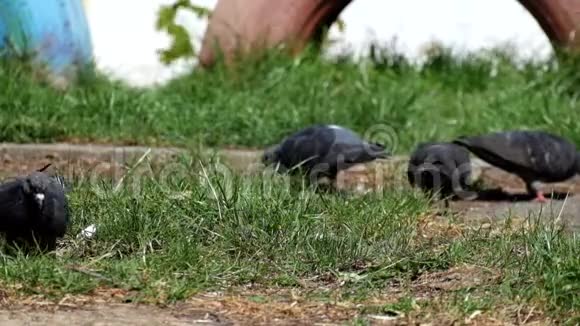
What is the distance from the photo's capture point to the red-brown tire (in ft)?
30.3

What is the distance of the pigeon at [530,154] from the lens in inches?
266

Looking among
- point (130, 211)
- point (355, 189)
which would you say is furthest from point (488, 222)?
point (130, 211)

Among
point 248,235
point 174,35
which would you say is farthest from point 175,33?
point 248,235

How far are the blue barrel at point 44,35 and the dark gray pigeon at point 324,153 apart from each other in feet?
8.87

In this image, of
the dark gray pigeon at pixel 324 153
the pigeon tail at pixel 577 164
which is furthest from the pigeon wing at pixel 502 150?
the dark gray pigeon at pixel 324 153

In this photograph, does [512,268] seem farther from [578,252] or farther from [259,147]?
[259,147]

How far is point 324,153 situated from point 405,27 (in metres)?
3.96

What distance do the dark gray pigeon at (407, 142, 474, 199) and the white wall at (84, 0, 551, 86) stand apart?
3.61m

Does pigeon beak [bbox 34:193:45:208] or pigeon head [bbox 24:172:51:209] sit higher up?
pigeon head [bbox 24:172:51:209]

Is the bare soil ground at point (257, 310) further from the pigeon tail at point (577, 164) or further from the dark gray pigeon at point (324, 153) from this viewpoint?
the pigeon tail at point (577, 164)

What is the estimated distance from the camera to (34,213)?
4.68 meters

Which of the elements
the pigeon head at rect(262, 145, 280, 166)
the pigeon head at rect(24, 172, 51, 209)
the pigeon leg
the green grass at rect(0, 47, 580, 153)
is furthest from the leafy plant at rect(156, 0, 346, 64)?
the pigeon head at rect(24, 172, 51, 209)

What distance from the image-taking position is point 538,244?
4441mm

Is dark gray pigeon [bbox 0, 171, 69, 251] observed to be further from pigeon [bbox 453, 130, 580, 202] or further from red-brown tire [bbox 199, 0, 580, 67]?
red-brown tire [bbox 199, 0, 580, 67]
